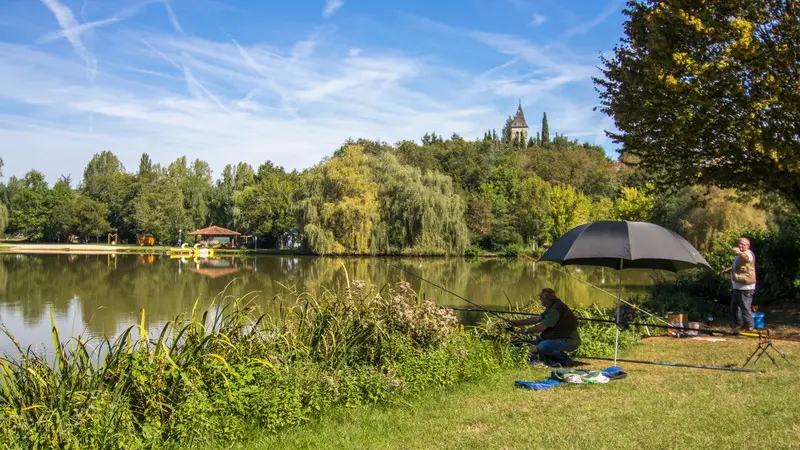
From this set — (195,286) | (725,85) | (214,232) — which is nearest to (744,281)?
(725,85)

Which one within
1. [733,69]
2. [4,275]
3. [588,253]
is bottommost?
[4,275]

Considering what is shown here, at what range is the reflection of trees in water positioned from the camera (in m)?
16.0

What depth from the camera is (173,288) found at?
74.2 feet

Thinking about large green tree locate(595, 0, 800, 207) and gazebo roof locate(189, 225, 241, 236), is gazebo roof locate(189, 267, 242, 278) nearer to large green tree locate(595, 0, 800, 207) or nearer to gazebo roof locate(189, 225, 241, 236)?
large green tree locate(595, 0, 800, 207)

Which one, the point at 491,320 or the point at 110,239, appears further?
the point at 110,239

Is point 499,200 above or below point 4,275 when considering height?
above

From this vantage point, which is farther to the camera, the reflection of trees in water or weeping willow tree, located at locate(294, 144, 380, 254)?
weeping willow tree, located at locate(294, 144, 380, 254)

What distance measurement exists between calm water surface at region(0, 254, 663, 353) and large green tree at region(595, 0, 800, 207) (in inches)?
137

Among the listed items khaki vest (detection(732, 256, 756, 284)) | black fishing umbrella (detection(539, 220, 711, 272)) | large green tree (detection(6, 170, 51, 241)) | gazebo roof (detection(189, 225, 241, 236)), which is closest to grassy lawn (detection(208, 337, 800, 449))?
black fishing umbrella (detection(539, 220, 711, 272))

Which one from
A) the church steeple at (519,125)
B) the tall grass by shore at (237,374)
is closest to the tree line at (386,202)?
the tall grass by shore at (237,374)

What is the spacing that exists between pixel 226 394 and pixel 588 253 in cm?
405

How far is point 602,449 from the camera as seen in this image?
167 inches

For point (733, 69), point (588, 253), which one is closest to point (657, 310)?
point (733, 69)

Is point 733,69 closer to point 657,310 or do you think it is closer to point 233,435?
point 657,310
